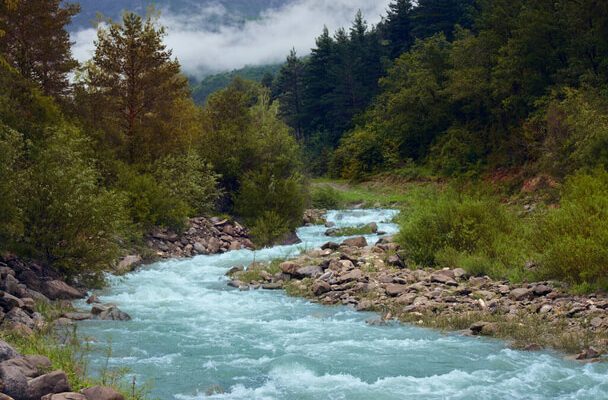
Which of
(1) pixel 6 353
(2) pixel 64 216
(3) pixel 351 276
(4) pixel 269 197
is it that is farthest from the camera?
(4) pixel 269 197

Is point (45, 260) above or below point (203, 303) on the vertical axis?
above

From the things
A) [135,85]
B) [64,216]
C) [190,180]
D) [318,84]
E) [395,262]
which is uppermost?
[318,84]

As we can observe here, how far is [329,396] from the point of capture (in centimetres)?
908

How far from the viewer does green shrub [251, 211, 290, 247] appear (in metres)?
27.6

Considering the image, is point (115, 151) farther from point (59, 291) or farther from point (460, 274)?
point (460, 274)

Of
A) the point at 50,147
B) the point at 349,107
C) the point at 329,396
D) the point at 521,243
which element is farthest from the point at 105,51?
the point at 349,107

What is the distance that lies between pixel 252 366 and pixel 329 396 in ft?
6.30

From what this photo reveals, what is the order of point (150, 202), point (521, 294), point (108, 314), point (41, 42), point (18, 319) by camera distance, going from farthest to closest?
point (150, 202) → point (41, 42) → point (521, 294) → point (108, 314) → point (18, 319)

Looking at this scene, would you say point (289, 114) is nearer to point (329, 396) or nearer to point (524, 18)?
point (524, 18)

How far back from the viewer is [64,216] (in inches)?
636

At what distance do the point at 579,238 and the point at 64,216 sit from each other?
12375 mm

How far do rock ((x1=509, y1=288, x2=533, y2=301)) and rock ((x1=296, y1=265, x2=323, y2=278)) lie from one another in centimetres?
592

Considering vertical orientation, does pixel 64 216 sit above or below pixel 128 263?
above

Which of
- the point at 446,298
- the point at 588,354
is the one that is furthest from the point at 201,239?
the point at 588,354
